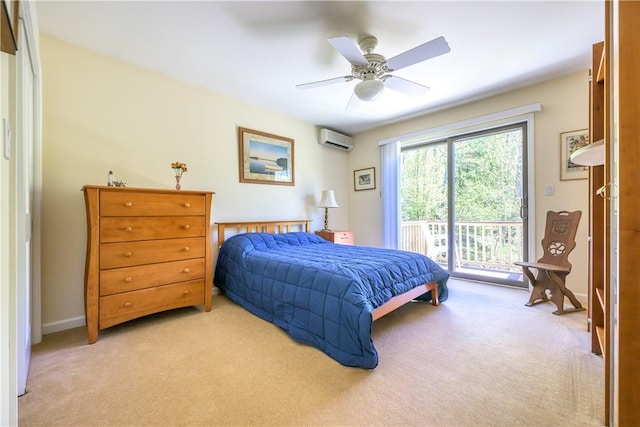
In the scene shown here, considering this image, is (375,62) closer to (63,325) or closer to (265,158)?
(265,158)

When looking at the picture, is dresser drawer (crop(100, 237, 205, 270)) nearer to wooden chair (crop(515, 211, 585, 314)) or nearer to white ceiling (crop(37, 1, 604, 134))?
white ceiling (crop(37, 1, 604, 134))

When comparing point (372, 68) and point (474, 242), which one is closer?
point (372, 68)

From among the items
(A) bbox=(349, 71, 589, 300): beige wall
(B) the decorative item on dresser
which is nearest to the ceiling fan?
(B) the decorative item on dresser

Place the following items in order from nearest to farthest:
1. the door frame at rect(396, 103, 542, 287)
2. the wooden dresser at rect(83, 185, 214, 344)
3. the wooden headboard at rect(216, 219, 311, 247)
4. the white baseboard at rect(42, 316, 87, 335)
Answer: the wooden dresser at rect(83, 185, 214, 344) → the white baseboard at rect(42, 316, 87, 335) → the door frame at rect(396, 103, 542, 287) → the wooden headboard at rect(216, 219, 311, 247)

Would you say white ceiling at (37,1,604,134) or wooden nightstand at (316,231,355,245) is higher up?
white ceiling at (37,1,604,134)

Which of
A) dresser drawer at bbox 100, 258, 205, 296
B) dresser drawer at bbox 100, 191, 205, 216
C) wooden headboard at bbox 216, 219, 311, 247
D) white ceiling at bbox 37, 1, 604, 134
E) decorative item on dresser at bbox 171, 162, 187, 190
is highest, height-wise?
white ceiling at bbox 37, 1, 604, 134

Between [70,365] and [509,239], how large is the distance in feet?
15.9

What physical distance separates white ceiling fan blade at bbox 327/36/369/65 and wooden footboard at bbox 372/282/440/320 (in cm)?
181

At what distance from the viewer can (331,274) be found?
6.14 feet

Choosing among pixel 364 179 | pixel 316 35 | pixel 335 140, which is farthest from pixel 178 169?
pixel 364 179

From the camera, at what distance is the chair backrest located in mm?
2555

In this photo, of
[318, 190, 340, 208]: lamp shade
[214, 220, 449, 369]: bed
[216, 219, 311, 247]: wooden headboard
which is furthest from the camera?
[318, 190, 340, 208]: lamp shade

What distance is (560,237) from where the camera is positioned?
2662 mm

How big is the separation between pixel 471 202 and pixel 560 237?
3.86 feet
